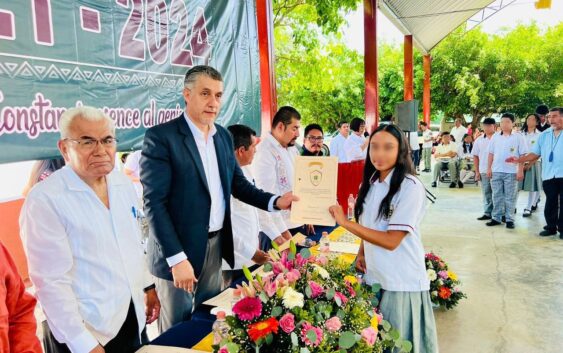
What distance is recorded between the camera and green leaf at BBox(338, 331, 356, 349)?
1.39 m

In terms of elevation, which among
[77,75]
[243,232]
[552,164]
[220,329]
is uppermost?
[77,75]

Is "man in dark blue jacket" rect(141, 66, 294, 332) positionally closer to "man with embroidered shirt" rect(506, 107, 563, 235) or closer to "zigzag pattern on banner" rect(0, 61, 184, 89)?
"zigzag pattern on banner" rect(0, 61, 184, 89)

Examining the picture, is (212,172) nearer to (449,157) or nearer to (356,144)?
(356,144)

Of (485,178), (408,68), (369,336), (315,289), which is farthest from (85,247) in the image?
(408,68)

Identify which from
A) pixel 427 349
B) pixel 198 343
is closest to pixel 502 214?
pixel 427 349

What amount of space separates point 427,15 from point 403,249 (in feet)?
39.1

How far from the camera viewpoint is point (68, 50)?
2455mm

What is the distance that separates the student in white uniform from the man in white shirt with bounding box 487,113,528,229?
5354mm

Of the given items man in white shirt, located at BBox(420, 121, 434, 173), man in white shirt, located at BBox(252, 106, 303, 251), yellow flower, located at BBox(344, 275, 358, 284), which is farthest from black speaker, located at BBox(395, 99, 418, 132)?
yellow flower, located at BBox(344, 275, 358, 284)

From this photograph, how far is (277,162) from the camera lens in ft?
11.1

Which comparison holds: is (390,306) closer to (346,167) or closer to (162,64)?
(162,64)

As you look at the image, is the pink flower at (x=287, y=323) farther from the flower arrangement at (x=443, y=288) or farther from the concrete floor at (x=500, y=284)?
the flower arrangement at (x=443, y=288)

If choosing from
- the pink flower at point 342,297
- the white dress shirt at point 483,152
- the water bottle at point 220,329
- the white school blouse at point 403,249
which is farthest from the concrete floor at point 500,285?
the water bottle at point 220,329

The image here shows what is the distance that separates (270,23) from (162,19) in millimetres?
2065
